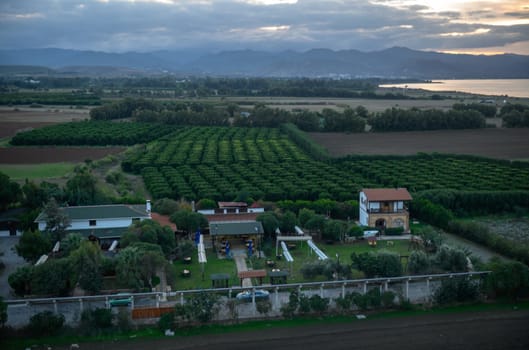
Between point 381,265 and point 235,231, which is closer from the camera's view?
point 381,265

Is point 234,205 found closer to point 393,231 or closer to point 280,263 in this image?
point 280,263

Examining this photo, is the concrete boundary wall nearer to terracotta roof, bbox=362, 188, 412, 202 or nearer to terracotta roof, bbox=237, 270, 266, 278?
terracotta roof, bbox=237, 270, 266, 278

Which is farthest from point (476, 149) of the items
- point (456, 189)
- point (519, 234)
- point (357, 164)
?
point (519, 234)

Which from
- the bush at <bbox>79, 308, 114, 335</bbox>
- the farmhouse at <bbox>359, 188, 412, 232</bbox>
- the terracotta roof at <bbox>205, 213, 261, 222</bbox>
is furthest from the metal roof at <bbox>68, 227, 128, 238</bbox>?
the farmhouse at <bbox>359, 188, 412, 232</bbox>

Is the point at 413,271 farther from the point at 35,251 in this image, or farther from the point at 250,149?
the point at 250,149

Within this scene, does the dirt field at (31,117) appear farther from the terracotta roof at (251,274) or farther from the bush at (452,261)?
the bush at (452,261)

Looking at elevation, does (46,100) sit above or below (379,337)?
above

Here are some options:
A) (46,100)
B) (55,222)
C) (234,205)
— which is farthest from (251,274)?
(46,100)
